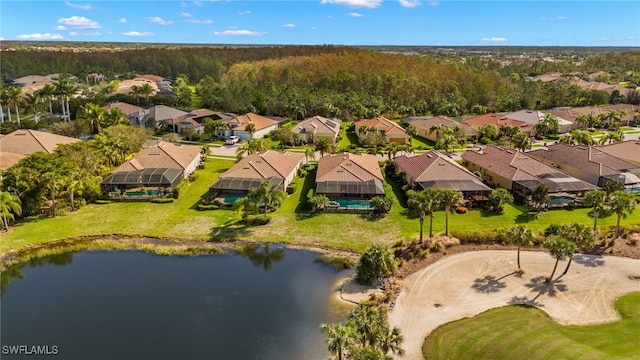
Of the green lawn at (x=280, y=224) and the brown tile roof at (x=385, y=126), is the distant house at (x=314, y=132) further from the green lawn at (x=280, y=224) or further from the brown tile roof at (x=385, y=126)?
the green lawn at (x=280, y=224)

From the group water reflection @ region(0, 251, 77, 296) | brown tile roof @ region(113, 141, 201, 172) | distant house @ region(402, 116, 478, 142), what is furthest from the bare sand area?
distant house @ region(402, 116, 478, 142)

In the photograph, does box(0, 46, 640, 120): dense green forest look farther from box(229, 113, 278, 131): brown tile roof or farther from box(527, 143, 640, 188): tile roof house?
box(527, 143, 640, 188): tile roof house

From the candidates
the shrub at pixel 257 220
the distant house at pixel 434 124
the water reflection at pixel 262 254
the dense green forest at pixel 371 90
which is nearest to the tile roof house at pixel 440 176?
the shrub at pixel 257 220

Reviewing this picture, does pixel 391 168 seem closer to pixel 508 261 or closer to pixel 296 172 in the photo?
pixel 296 172

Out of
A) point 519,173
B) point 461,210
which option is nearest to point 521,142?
point 519,173

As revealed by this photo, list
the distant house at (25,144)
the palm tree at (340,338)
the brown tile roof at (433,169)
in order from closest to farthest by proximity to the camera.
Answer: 1. the palm tree at (340,338)
2. the brown tile roof at (433,169)
3. the distant house at (25,144)

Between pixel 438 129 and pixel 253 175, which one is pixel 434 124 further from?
pixel 253 175

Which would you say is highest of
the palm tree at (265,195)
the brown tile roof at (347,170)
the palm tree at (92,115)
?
the palm tree at (92,115)
